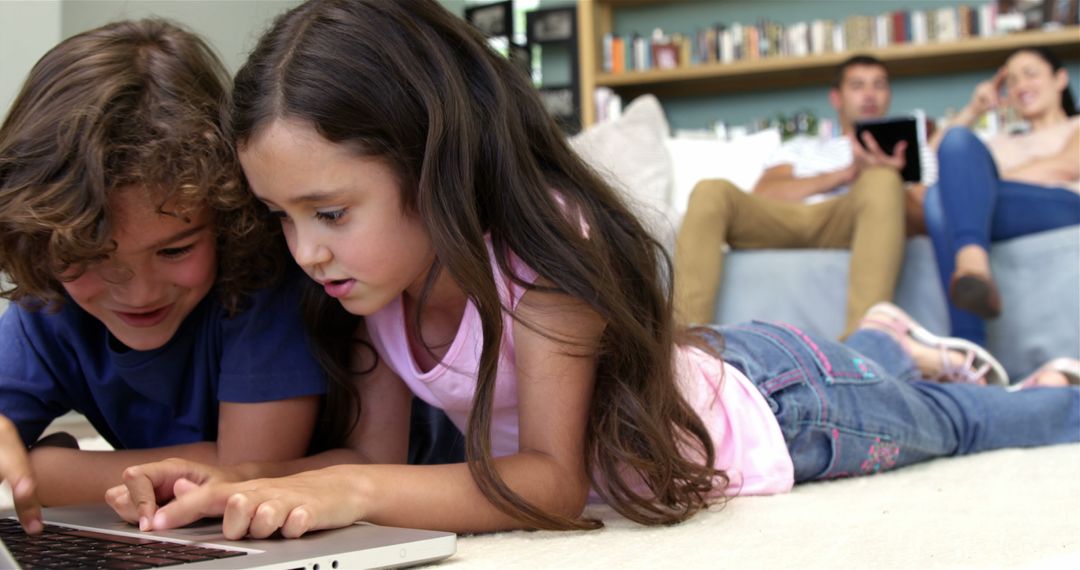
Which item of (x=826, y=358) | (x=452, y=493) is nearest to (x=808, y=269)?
(x=826, y=358)

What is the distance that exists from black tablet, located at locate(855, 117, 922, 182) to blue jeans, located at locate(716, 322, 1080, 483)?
1397 millimetres

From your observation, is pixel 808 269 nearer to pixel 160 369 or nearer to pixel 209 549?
pixel 160 369

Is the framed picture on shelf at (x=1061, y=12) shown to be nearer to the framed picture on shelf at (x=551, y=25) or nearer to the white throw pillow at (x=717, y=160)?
the white throw pillow at (x=717, y=160)

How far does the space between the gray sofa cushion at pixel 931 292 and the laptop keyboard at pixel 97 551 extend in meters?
1.98

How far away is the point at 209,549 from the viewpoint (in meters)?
0.66

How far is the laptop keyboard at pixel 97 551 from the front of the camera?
2.06 ft

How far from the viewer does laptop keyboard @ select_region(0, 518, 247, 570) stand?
628mm

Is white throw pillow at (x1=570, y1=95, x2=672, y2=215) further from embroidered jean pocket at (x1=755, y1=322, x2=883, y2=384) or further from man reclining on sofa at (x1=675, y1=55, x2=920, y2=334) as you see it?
embroidered jean pocket at (x1=755, y1=322, x2=883, y2=384)

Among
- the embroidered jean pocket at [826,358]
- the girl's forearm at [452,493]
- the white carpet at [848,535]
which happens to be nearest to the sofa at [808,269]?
the embroidered jean pocket at [826,358]

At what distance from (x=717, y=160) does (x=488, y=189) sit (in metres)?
2.25

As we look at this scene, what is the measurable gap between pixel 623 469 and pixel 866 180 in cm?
183

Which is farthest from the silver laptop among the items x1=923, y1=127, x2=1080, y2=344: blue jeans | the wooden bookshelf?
the wooden bookshelf

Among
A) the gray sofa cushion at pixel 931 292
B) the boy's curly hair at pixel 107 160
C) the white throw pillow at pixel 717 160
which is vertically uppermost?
the boy's curly hair at pixel 107 160

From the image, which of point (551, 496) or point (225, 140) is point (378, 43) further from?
point (551, 496)
